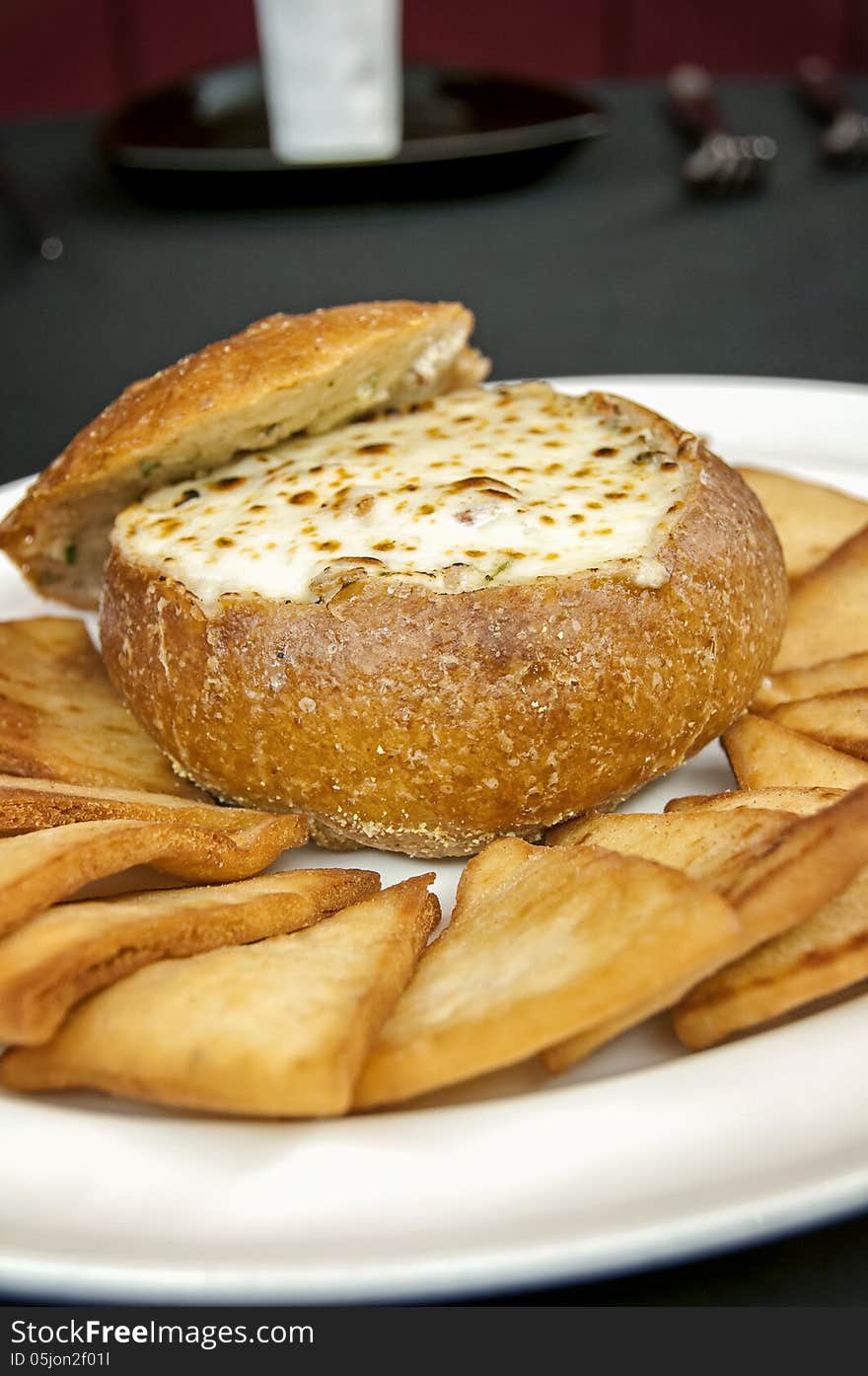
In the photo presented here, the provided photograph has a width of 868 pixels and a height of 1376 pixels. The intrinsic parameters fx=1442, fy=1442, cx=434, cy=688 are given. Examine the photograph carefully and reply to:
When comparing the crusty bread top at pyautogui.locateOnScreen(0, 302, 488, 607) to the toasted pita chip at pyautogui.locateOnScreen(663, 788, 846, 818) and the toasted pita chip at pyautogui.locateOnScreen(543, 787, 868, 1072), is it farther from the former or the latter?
the toasted pita chip at pyautogui.locateOnScreen(543, 787, 868, 1072)

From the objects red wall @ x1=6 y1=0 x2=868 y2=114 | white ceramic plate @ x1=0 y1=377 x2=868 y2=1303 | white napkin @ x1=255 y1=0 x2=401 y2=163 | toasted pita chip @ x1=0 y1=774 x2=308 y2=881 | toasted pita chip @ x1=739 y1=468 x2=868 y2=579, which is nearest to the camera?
white ceramic plate @ x1=0 y1=377 x2=868 y2=1303

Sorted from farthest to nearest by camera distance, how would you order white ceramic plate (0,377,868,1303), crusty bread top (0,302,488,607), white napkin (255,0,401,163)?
white napkin (255,0,401,163) < crusty bread top (0,302,488,607) < white ceramic plate (0,377,868,1303)

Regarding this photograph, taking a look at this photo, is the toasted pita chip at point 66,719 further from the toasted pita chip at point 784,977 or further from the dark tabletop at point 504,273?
the dark tabletop at point 504,273

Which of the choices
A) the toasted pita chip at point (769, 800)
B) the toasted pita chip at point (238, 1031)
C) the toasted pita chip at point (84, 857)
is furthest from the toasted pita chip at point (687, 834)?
the toasted pita chip at point (84, 857)

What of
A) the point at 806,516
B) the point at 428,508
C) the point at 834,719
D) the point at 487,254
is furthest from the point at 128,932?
the point at 487,254

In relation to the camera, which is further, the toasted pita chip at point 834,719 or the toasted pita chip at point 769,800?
the toasted pita chip at point 834,719

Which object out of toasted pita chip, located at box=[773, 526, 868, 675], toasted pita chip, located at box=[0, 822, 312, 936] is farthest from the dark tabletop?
toasted pita chip, located at box=[0, 822, 312, 936]
